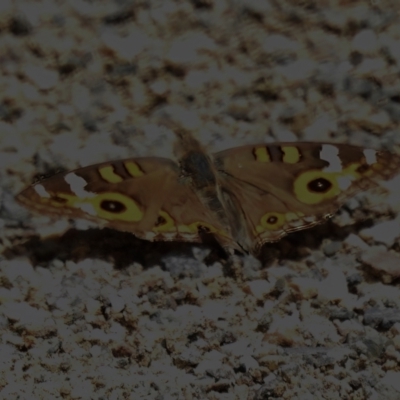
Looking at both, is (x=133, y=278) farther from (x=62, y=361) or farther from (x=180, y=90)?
(x=180, y=90)

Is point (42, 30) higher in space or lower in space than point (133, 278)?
higher

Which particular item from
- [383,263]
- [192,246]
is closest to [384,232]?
[383,263]

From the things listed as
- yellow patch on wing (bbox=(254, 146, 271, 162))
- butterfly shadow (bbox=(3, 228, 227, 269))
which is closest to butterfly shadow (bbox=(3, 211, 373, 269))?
butterfly shadow (bbox=(3, 228, 227, 269))

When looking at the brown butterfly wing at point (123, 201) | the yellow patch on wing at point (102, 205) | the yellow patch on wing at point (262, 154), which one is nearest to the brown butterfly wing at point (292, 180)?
the yellow patch on wing at point (262, 154)

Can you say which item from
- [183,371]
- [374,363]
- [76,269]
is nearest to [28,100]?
[76,269]

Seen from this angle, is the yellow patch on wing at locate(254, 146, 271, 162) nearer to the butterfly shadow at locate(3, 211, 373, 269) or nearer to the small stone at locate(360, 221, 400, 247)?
the butterfly shadow at locate(3, 211, 373, 269)

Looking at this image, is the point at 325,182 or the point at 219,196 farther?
the point at 219,196

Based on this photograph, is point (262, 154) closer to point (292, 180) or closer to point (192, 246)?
point (292, 180)

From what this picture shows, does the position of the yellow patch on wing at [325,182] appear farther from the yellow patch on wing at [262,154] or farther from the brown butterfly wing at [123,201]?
the brown butterfly wing at [123,201]
